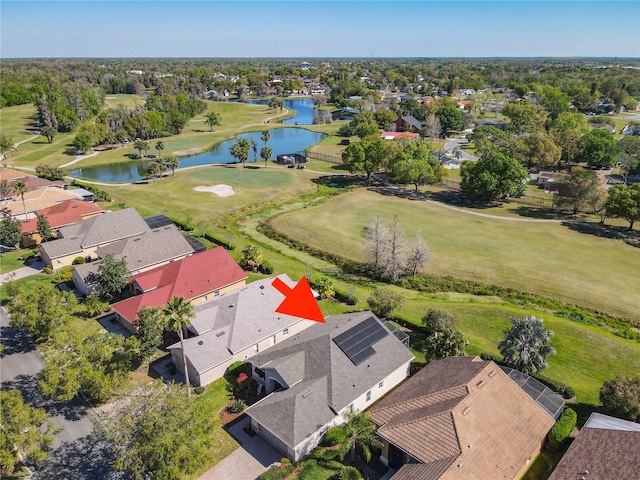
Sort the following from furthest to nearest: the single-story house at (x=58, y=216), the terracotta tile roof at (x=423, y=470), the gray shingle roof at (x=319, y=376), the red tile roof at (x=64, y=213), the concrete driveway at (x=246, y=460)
→ the red tile roof at (x=64, y=213)
the single-story house at (x=58, y=216)
the gray shingle roof at (x=319, y=376)
the concrete driveway at (x=246, y=460)
the terracotta tile roof at (x=423, y=470)

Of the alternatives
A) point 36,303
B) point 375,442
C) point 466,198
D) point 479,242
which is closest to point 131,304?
point 36,303

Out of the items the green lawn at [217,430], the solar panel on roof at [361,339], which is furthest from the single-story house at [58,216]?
the solar panel on roof at [361,339]

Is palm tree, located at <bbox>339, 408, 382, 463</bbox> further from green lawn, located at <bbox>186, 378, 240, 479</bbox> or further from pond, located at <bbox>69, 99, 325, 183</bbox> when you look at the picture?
pond, located at <bbox>69, 99, 325, 183</bbox>

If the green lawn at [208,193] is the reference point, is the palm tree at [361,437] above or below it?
above

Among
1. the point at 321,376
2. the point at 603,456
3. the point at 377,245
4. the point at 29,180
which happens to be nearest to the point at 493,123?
the point at 377,245

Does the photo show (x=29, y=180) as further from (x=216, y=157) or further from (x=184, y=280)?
(x=184, y=280)

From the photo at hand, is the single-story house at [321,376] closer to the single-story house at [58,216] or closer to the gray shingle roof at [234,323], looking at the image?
the gray shingle roof at [234,323]
